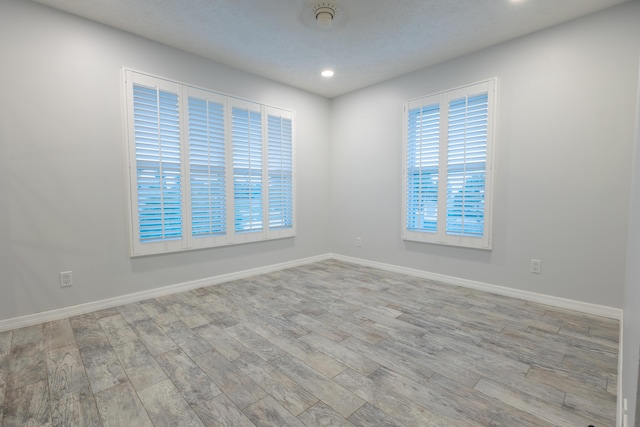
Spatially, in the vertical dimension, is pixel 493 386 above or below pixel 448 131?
below

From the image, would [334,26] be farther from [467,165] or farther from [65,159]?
[65,159]

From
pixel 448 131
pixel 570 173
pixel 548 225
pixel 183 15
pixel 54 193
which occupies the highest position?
pixel 183 15

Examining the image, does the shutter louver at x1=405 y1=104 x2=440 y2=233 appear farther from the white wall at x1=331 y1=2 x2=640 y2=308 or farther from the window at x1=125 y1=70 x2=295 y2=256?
the window at x1=125 y1=70 x2=295 y2=256

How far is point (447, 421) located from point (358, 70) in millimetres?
3673

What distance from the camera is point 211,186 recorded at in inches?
136

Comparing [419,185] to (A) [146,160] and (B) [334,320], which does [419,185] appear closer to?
(B) [334,320]

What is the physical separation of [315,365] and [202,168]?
8.24 ft

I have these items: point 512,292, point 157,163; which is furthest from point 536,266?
point 157,163

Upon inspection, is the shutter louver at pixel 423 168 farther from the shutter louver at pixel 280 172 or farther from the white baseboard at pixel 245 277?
the shutter louver at pixel 280 172

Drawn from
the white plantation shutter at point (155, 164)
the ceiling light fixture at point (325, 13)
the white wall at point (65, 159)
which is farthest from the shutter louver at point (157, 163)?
the ceiling light fixture at point (325, 13)

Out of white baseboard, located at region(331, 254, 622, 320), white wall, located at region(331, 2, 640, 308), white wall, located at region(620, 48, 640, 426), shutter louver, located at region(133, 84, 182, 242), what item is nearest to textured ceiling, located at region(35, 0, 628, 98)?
white wall, located at region(331, 2, 640, 308)

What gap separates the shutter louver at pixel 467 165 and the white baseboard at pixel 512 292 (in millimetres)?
581

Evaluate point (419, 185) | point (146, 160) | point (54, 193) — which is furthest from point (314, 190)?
point (54, 193)

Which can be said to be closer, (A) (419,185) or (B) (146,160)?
(B) (146,160)
